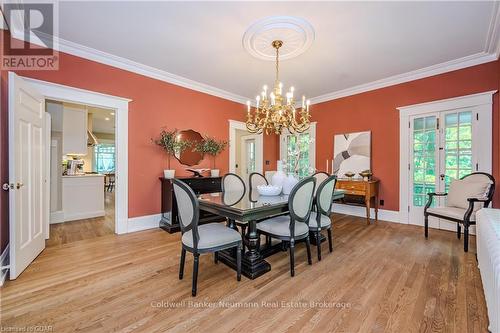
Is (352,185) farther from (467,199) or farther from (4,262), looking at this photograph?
(4,262)

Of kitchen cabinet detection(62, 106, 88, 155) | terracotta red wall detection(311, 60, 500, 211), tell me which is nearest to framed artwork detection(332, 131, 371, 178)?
terracotta red wall detection(311, 60, 500, 211)

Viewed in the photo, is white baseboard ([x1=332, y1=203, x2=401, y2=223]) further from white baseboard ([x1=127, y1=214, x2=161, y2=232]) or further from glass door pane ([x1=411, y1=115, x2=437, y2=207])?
white baseboard ([x1=127, y1=214, x2=161, y2=232])

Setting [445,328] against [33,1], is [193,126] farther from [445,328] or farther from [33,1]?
[445,328]

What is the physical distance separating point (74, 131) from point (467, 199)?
675 centimetres

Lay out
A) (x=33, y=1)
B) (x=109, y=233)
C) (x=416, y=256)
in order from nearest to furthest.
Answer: (x=33, y=1), (x=416, y=256), (x=109, y=233)

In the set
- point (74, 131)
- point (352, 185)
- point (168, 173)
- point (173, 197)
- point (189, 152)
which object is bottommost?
point (173, 197)

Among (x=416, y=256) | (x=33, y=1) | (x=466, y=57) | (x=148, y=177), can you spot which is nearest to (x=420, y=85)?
(x=466, y=57)

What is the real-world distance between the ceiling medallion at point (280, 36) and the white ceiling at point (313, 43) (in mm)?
78

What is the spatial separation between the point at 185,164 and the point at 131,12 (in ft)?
7.98

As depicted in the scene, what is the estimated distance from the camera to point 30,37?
272 cm

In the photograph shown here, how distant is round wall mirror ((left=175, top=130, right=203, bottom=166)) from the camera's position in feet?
13.5

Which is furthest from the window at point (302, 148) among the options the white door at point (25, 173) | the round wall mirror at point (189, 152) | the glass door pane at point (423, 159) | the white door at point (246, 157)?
the white door at point (25, 173)

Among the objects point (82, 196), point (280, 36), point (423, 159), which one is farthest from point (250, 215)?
point (82, 196)

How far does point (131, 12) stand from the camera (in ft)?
7.66
